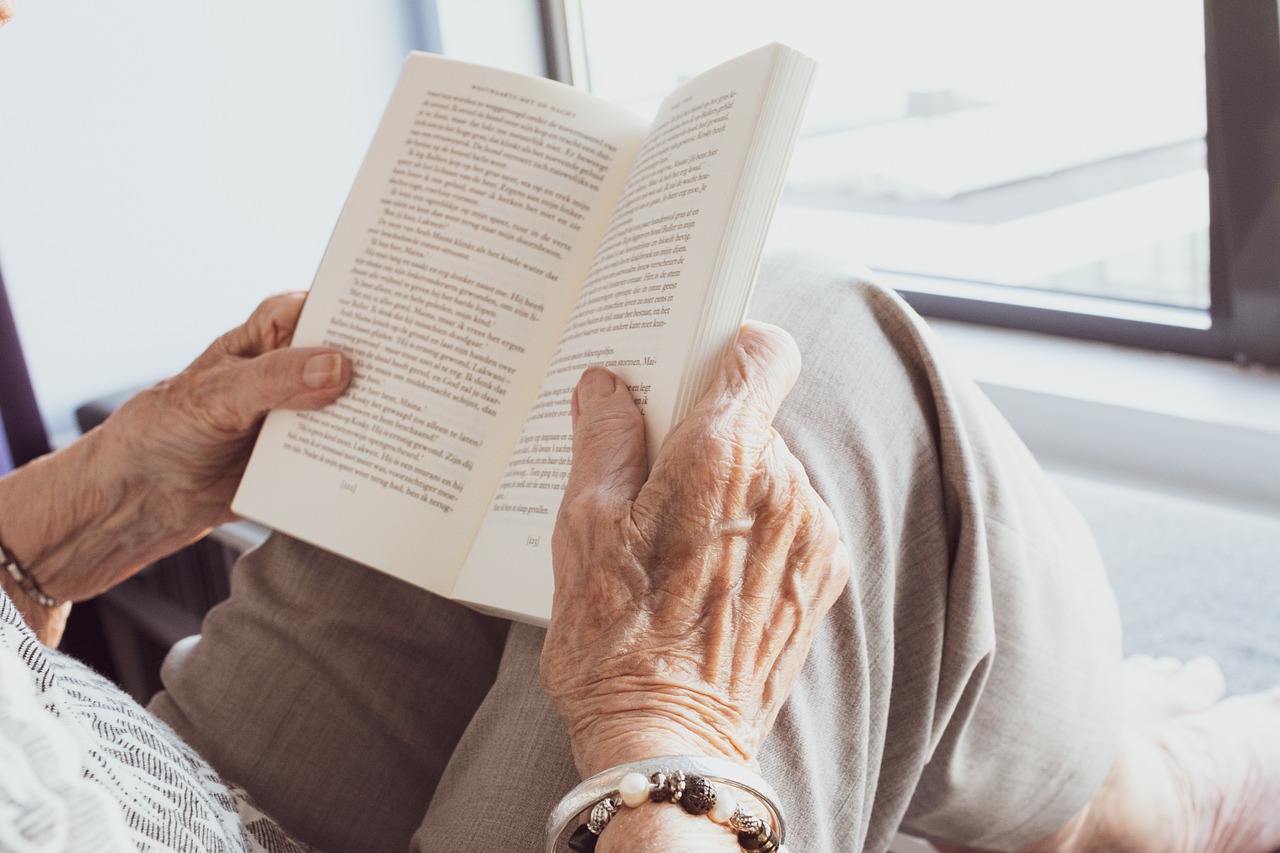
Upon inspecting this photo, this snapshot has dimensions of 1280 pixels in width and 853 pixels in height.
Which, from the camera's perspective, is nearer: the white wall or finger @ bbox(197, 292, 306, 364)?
finger @ bbox(197, 292, 306, 364)

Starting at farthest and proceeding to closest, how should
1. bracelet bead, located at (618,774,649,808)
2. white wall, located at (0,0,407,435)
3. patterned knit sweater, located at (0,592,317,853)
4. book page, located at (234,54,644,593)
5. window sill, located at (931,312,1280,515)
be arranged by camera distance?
white wall, located at (0,0,407,435) < window sill, located at (931,312,1280,515) < book page, located at (234,54,644,593) < bracelet bead, located at (618,774,649,808) < patterned knit sweater, located at (0,592,317,853)

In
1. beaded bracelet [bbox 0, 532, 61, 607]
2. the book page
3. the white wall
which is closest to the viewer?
the book page

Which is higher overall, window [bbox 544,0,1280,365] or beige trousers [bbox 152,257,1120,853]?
window [bbox 544,0,1280,365]

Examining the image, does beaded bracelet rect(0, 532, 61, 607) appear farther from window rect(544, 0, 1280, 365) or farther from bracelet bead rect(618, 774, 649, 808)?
window rect(544, 0, 1280, 365)

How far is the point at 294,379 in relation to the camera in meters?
0.72

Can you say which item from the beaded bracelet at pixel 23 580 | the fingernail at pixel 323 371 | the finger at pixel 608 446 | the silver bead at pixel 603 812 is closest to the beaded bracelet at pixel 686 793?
the silver bead at pixel 603 812

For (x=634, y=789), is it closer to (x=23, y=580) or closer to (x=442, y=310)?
(x=442, y=310)

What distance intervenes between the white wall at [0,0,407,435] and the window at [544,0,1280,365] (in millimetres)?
437

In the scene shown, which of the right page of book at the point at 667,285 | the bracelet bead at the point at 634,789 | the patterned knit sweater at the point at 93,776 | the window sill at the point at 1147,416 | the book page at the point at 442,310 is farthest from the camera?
the window sill at the point at 1147,416

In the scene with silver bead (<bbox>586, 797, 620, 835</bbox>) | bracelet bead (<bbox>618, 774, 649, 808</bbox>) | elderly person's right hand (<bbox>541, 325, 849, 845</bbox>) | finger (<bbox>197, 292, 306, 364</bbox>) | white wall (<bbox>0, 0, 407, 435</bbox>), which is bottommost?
silver bead (<bbox>586, 797, 620, 835</bbox>)

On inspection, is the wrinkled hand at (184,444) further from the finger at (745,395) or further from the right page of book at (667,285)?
the finger at (745,395)

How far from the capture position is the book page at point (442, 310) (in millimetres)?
677

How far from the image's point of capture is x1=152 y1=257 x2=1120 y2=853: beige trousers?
0.57 metres

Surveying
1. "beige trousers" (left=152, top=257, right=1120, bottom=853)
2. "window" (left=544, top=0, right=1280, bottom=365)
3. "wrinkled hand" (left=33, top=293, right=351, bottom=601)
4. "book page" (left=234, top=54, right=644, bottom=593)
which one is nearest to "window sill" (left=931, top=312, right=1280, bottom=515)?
"window" (left=544, top=0, right=1280, bottom=365)
